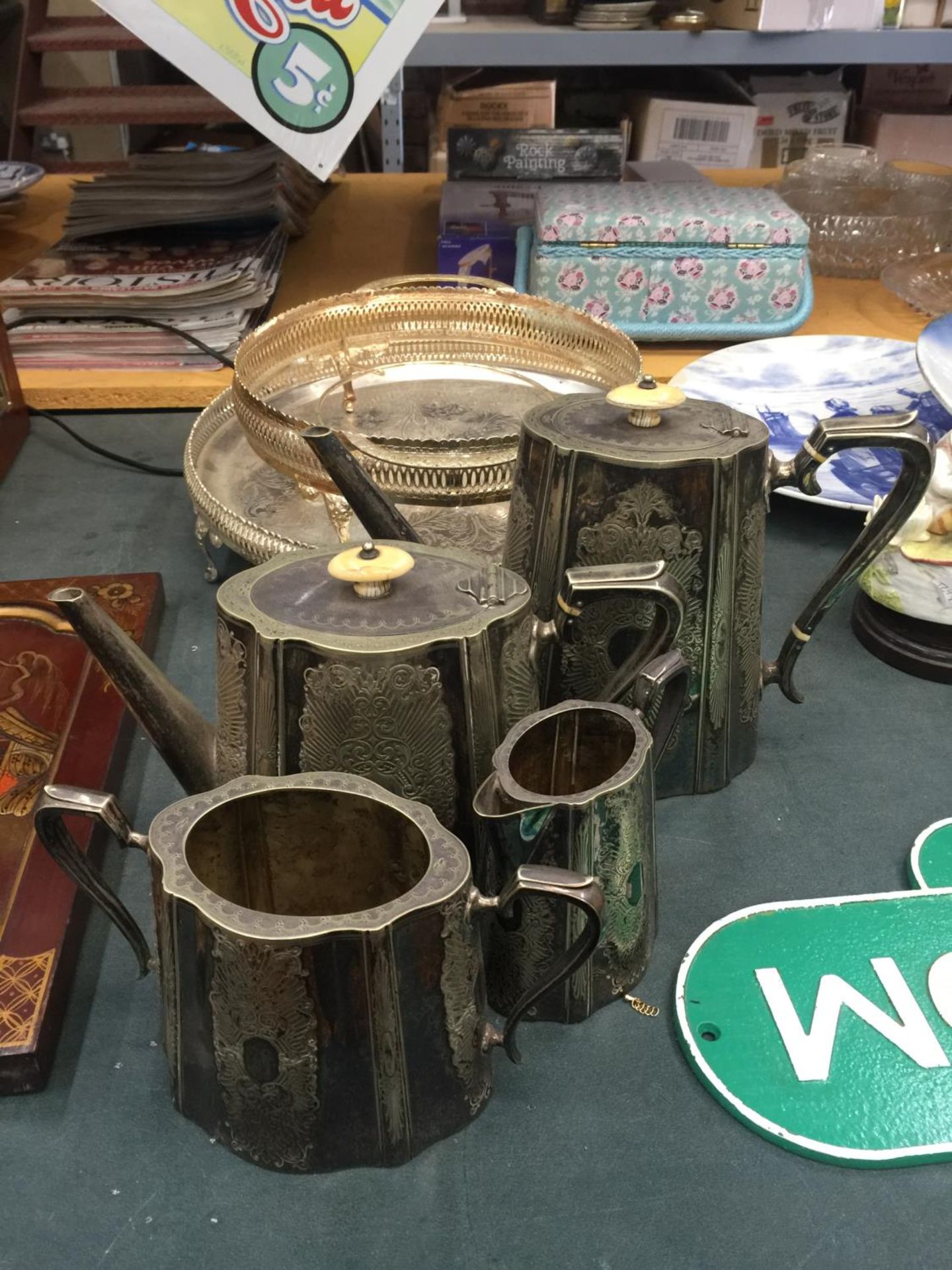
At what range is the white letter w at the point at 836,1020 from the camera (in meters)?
0.51

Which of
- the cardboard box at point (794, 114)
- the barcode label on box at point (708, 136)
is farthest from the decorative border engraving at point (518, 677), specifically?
the cardboard box at point (794, 114)

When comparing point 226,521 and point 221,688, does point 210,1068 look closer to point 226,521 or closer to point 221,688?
point 221,688

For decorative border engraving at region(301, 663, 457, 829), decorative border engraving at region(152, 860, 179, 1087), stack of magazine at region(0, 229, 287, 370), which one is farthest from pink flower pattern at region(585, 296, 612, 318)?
decorative border engraving at region(152, 860, 179, 1087)

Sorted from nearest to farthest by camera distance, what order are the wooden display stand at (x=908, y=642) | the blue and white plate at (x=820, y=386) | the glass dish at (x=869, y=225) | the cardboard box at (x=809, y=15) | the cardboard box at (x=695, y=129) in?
the wooden display stand at (x=908, y=642) → the blue and white plate at (x=820, y=386) → the cardboard box at (x=809, y=15) → the glass dish at (x=869, y=225) → the cardboard box at (x=695, y=129)

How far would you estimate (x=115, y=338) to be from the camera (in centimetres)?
121

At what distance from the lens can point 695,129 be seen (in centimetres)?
179

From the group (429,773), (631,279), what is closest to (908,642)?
(429,773)

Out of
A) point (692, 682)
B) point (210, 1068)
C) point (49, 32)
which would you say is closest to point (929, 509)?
point (692, 682)

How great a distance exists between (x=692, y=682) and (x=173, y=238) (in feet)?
3.27

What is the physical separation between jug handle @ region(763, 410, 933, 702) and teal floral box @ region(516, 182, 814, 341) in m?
0.59

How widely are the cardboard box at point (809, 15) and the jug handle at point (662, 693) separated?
34.0 inches

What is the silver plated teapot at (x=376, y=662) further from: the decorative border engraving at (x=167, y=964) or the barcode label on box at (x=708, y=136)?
the barcode label on box at (x=708, y=136)

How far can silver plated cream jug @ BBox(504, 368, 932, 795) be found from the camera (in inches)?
23.2

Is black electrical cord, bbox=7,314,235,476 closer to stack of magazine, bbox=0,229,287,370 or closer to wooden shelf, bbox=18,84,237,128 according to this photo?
stack of magazine, bbox=0,229,287,370
